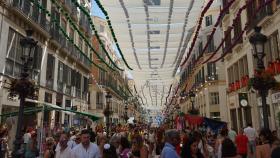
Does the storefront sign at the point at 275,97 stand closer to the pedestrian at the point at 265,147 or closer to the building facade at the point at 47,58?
the building facade at the point at 47,58

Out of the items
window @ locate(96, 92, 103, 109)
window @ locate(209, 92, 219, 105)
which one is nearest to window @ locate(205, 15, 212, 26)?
window @ locate(209, 92, 219, 105)

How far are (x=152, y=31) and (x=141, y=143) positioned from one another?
13.7 metres

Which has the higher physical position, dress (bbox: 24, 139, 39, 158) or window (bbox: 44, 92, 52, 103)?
window (bbox: 44, 92, 52, 103)

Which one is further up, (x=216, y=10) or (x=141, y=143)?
(x=216, y=10)

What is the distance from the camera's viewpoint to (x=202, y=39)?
4453 cm

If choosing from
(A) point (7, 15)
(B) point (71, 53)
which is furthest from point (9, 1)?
(B) point (71, 53)

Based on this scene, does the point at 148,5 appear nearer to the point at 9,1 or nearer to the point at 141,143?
the point at 9,1

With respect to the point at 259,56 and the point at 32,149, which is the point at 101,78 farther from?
the point at 259,56

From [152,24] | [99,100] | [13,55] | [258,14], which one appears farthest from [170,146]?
[99,100]

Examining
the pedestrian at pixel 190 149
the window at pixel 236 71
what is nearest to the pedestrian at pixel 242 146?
the pedestrian at pixel 190 149

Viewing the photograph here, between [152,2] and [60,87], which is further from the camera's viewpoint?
[60,87]

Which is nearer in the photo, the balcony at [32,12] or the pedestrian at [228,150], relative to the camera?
the pedestrian at [228,150]

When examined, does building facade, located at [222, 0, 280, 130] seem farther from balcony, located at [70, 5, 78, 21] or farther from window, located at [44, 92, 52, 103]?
balcony, located at [70, 5, 78, 21]

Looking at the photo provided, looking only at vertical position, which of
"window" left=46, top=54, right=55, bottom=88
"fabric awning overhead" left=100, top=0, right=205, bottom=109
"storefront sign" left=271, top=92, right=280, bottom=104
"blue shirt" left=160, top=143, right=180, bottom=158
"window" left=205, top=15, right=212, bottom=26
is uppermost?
"window" left=205, top=15, right=212, bottom=26
